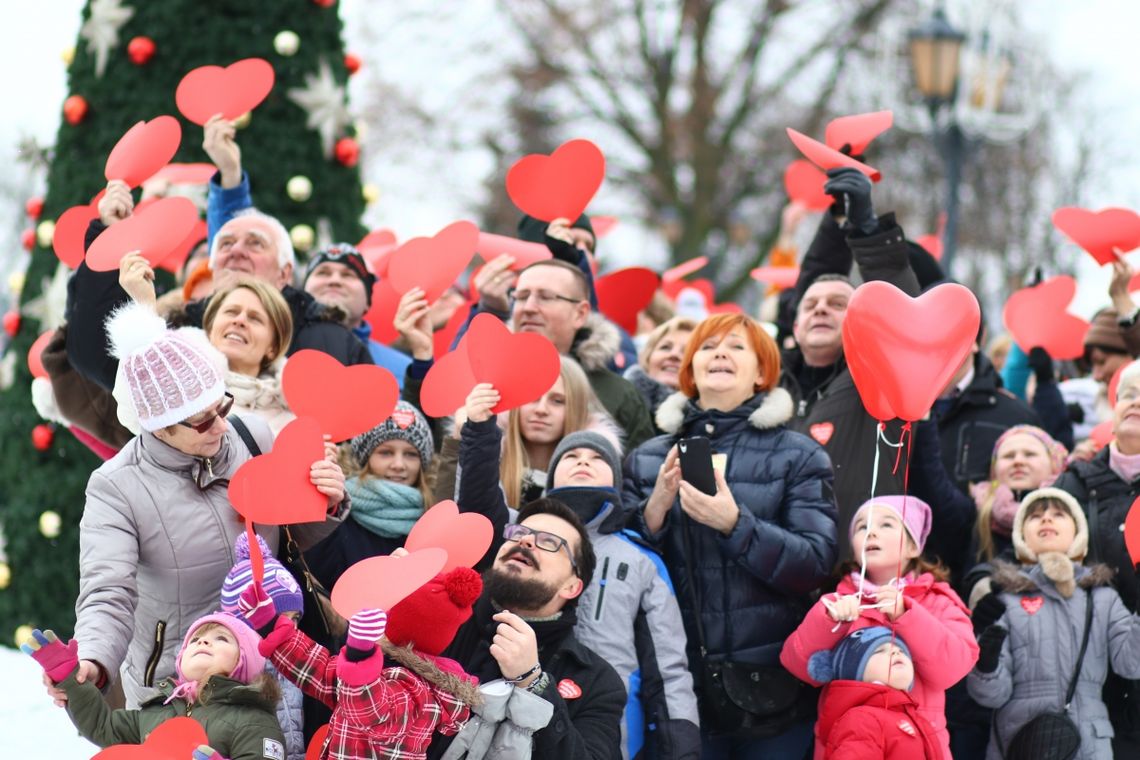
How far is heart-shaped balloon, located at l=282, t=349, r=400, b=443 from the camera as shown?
429 centimetres

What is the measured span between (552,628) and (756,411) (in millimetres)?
1031

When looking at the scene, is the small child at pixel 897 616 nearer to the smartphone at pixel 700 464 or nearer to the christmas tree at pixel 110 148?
→ the smartphone at pixel 700 464

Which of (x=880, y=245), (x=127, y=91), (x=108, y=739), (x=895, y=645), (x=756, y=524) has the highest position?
(x=127, y=91)

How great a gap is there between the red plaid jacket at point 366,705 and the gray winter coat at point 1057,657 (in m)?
1.97

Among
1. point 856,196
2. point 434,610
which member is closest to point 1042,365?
point 856,196

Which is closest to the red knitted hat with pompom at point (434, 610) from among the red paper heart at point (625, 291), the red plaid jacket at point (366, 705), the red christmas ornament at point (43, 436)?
the red plaid jacket at point (366, 705)

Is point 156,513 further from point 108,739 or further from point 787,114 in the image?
point 787,114

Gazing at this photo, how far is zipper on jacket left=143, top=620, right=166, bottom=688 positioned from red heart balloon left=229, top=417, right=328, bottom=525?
36cm

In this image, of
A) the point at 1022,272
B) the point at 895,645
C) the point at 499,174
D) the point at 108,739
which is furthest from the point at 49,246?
the point at 1022,272

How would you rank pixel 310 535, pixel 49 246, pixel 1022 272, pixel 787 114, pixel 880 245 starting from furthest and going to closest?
pixel 1022 272, pixel 787 114, pixel 49 246, pixel 880 245, pixel 310 535

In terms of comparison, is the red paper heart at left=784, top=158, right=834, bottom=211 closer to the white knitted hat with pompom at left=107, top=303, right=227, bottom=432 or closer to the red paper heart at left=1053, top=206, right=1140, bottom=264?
the red paper heart at left=1053, top=206, right=1140, bottom=264

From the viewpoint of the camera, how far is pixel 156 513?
3.95 m

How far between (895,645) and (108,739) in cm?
224

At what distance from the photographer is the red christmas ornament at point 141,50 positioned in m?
6.97
